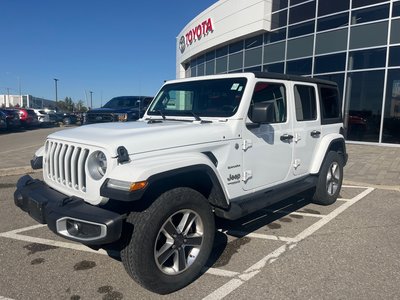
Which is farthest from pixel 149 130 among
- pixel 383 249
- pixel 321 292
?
pixel 383 249

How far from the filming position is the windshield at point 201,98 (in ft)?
13.0

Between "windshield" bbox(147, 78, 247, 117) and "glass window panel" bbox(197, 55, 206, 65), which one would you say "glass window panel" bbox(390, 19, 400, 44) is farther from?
"glass window panel" bbox(197, 55, 206, 65)

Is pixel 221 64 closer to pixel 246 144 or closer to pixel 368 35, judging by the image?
pixel 368 35

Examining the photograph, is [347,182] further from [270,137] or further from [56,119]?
[56,119]

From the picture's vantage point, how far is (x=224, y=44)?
20688 mm

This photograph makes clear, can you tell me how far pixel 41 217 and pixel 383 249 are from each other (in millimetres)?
3722

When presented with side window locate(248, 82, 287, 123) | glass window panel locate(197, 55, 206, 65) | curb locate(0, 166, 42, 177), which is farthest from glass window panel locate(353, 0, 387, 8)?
curb locate(0, 166, 42, 177)

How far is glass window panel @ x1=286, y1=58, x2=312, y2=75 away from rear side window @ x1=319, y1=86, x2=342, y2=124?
10.3m

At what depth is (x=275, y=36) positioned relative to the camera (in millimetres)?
17172

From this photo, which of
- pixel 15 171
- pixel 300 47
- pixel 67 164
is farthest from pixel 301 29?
pixel 67 164

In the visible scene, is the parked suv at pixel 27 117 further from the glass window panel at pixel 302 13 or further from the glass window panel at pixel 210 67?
the glass window panel at pixel 302 13

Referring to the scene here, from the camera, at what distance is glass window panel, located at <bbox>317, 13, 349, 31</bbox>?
1426 centimetres

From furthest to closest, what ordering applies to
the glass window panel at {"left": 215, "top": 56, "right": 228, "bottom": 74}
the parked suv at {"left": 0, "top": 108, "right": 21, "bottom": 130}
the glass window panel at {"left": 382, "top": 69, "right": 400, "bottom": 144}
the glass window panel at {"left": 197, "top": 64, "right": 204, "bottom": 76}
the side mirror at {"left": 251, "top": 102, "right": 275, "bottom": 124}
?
the glass window panel at {"left": 197, "top": 64, "right": 204, "bottom": 76}
the parked suv at {"left": 0, "top": 108, "right": 21, "bottom": 130}
the glass window panel at {"left": 215, "top": 56, "right": 228, "bottom": 74}
the glass window panel at {"left": 382, "top": 69, "right": 400, "bottom": 144}
the side mirror at {"left": 251, "top": 102, "right": 275, "bottom": 124}

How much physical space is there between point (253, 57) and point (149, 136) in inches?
648
